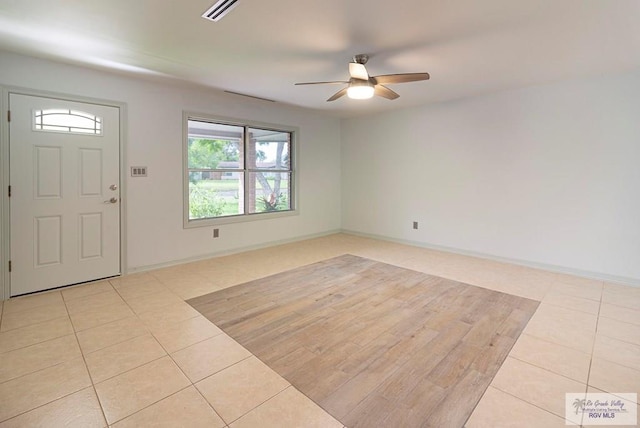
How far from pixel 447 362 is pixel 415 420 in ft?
2.06

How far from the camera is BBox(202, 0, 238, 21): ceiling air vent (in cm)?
221

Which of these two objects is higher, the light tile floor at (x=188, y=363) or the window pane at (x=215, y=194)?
the window pane at (x=215, y=194)

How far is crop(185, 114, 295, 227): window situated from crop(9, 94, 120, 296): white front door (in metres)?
0.97

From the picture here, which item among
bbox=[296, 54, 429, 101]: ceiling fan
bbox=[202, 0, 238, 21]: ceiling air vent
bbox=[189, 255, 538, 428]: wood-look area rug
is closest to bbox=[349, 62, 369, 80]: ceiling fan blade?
bbox=[296, 54, 429, 101]: ceiling fan

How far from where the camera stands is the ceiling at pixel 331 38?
2.27 metres

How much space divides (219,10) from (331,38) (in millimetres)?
958

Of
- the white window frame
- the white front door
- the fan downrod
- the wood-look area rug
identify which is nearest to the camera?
the wood-look area rug

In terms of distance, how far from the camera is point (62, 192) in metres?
3.46

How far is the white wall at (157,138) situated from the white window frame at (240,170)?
0.07m

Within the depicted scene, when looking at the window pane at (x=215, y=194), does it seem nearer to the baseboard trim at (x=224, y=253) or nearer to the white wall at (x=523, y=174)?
the baseboard trim at (x=224, y=253)

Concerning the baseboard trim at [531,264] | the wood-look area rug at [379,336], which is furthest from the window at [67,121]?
the baseboard trim at [531,264]

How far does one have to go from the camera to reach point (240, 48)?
9.81 ft

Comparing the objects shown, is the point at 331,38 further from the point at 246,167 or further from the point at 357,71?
the point at 246,167

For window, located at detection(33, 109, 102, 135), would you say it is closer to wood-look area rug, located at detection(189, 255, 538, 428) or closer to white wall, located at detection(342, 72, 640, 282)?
wood-look area rug, located at detection(189, 255, 538, 428)
